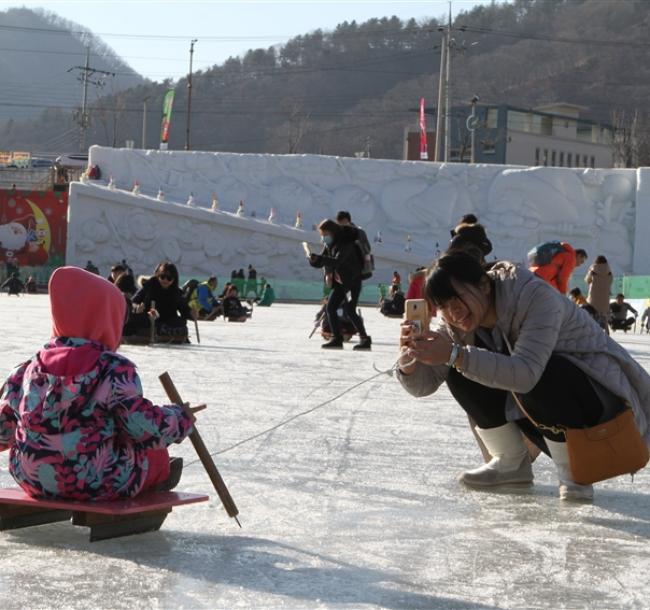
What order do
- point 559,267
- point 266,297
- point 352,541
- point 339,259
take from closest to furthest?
point 352,541
point 559,267
point 339,259
point 266,297

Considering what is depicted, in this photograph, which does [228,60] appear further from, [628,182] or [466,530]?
[466,530]

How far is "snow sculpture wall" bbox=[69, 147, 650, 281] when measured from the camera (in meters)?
31.6

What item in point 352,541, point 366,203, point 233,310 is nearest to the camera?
point 352,541

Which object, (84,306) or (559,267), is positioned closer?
(84,306)

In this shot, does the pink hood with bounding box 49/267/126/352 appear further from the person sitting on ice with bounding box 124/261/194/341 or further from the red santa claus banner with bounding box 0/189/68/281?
the red santa claus banner with bounding box 0/189/68/281

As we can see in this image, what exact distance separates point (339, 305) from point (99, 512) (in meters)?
7.23

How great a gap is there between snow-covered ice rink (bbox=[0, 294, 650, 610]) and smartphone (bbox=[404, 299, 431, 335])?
1.61ft

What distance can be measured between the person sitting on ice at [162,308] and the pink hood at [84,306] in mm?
6983

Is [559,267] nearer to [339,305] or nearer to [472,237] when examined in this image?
[472,237]

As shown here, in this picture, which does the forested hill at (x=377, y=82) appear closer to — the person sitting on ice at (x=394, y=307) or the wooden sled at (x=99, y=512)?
the person sitting on ice at (x=394, y=307)

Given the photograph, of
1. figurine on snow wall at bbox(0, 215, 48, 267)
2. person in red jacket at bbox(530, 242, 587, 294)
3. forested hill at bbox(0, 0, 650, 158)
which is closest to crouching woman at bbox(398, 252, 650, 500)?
person in red jacket at bbox(530, 242, 587, 294)

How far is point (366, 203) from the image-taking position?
32562 mm

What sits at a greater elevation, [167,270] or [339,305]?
[167,270]

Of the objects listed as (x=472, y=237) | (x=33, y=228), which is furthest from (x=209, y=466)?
(x=33, y=228)
